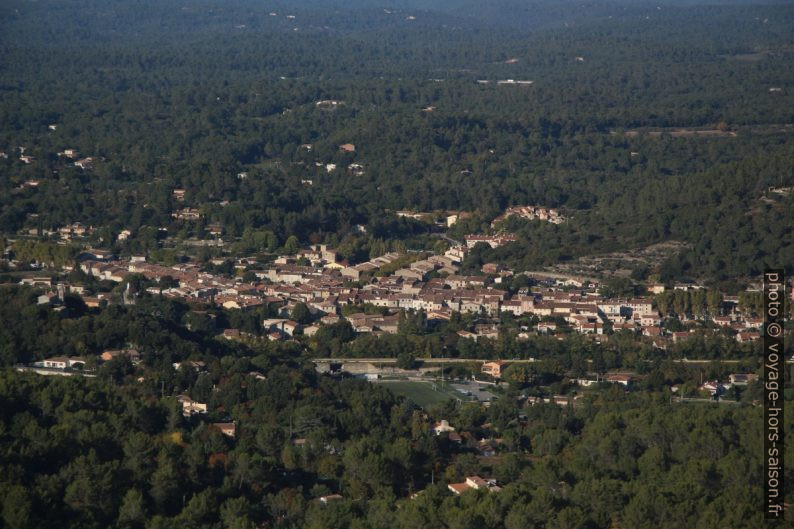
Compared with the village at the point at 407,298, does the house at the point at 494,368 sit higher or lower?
higher

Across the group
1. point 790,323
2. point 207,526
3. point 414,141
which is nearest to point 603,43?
point 414,141

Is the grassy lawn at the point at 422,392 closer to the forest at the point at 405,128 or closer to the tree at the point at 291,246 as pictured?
the forest at the point at 405,128

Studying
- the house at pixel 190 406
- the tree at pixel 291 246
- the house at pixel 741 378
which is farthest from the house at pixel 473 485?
the tree at pixel 291 246

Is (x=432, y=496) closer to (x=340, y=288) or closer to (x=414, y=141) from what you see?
(x=340, y=288)

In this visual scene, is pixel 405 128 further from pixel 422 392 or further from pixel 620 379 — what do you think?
pixel 422 392

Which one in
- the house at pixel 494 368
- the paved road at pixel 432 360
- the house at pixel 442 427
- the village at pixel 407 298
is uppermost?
the house at pixel 442 427

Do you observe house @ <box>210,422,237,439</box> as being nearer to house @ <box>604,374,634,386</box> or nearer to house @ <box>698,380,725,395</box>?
house @ <box>604,374,634,386</box>

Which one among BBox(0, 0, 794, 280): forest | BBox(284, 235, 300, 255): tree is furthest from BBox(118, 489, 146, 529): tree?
BBox(284, 235, 300, 255): tree
